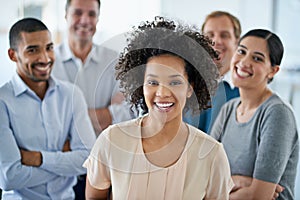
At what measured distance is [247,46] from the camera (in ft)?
4.77

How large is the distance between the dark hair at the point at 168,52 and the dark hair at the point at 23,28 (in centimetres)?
49

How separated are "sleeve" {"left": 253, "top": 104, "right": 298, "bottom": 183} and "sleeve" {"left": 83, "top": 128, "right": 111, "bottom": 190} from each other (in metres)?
0.47

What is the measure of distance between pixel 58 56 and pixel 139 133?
84cm

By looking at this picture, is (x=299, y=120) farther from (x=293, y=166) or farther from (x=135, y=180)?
(x=135, y=180)

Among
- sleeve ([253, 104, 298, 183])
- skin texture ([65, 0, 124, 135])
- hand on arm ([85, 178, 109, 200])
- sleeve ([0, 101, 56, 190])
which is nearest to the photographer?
hand on arm ([85, 178, 109, 200])

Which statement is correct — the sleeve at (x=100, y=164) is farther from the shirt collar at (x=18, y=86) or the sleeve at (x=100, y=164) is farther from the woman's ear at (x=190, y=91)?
the shirt collar at (x=18, y=86)

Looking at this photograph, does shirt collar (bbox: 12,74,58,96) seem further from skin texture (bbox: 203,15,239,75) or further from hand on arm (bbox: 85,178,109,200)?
skin texture (bbox: 203,15,239,75)

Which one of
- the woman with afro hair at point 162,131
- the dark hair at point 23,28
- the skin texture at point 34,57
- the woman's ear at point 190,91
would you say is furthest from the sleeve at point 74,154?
the woman's ear at point 190,91

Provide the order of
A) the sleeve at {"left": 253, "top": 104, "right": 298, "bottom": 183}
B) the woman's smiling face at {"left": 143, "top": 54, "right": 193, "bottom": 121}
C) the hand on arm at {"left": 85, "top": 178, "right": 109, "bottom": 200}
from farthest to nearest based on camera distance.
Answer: the sleeve at {"left": 253, "top": 104, "right": 298, "bottom": 183} → the hand on arm at {"left": 85, "top": 178, "right": 109, "bottom": 200} → the woman's smiling face at {"left": 143, "top": 54, "right": 193, "bottom": 121}

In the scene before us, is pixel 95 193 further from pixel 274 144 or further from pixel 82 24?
pixel 82 24

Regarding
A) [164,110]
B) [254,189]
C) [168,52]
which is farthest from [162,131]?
[254,189]

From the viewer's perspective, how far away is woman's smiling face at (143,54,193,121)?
103 centimetres

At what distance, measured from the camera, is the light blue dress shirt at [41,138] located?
1457 mm

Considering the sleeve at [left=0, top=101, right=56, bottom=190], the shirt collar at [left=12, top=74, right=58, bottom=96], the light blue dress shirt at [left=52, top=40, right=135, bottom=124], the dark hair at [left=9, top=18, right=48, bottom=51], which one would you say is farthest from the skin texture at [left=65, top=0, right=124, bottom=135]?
the sleeve at [left=0, top=101, right=56, bottom=190]
